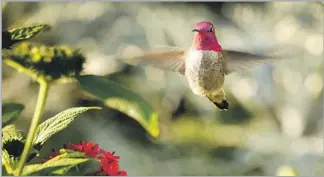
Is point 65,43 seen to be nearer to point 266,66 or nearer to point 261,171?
point 266,66

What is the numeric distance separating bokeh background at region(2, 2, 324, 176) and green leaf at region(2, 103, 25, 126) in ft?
0.08

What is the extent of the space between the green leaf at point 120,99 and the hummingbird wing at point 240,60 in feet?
0.99

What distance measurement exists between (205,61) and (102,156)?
1.49ft

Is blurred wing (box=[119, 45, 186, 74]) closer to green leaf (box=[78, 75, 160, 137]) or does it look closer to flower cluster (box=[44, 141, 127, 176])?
green leaf (box=[78, 75, 160, 137])

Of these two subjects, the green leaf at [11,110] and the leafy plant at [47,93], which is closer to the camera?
the leafy plant at [47,93]

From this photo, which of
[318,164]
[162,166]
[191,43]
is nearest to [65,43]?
[191,43]

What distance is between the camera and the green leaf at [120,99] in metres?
1.79

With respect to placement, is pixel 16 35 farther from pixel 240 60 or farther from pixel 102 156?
pixel 240 60

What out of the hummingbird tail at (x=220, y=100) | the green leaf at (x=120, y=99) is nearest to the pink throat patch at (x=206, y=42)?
the hummingbird tail at (x=220, y=100)

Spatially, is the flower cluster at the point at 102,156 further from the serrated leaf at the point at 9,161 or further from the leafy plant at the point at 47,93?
the serrated leaf at the point at 9,161

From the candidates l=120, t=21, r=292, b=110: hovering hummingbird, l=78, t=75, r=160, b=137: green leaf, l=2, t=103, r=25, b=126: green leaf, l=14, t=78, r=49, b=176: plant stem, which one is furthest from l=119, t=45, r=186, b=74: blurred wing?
l=2, t=103, r=25, b=126: green leaf

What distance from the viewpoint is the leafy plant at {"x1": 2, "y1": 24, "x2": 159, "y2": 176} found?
1662 mm

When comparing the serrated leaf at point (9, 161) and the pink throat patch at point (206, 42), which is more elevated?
the pink throat patch at point (206, 42)

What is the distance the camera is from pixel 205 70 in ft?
5.67
